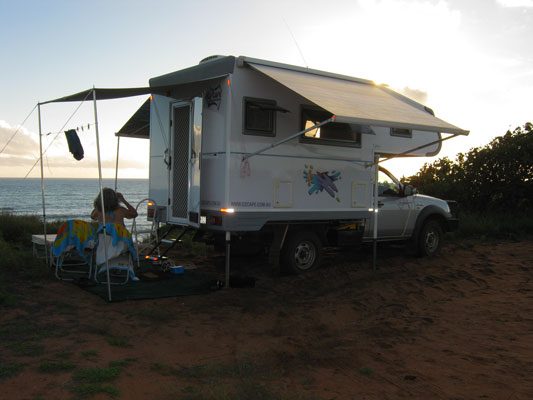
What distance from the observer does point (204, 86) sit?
7668mm

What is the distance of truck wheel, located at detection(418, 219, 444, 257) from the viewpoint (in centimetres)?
991

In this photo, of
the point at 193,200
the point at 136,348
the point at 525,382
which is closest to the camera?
the point at 525,382

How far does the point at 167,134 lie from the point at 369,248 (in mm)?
4559

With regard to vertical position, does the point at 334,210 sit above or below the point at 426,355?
above

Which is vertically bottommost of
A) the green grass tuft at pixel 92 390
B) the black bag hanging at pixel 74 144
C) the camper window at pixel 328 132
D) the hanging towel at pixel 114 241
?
the green grass tuft at pixel 92 390

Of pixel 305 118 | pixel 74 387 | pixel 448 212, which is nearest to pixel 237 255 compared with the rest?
pixel 305 118

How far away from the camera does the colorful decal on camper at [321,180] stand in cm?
813

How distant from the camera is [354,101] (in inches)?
290

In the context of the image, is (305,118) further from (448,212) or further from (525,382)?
(525,382)

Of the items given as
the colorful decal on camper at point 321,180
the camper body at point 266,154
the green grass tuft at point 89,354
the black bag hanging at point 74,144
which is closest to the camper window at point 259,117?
the camper body at point 266,154

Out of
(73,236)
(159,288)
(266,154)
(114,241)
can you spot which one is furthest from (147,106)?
(159,288)

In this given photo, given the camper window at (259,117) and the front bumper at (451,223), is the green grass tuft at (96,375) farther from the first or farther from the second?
the front bumper at (451,223)

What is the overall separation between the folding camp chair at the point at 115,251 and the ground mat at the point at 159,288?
23cm

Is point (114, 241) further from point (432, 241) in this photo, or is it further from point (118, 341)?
point (432, 241)
